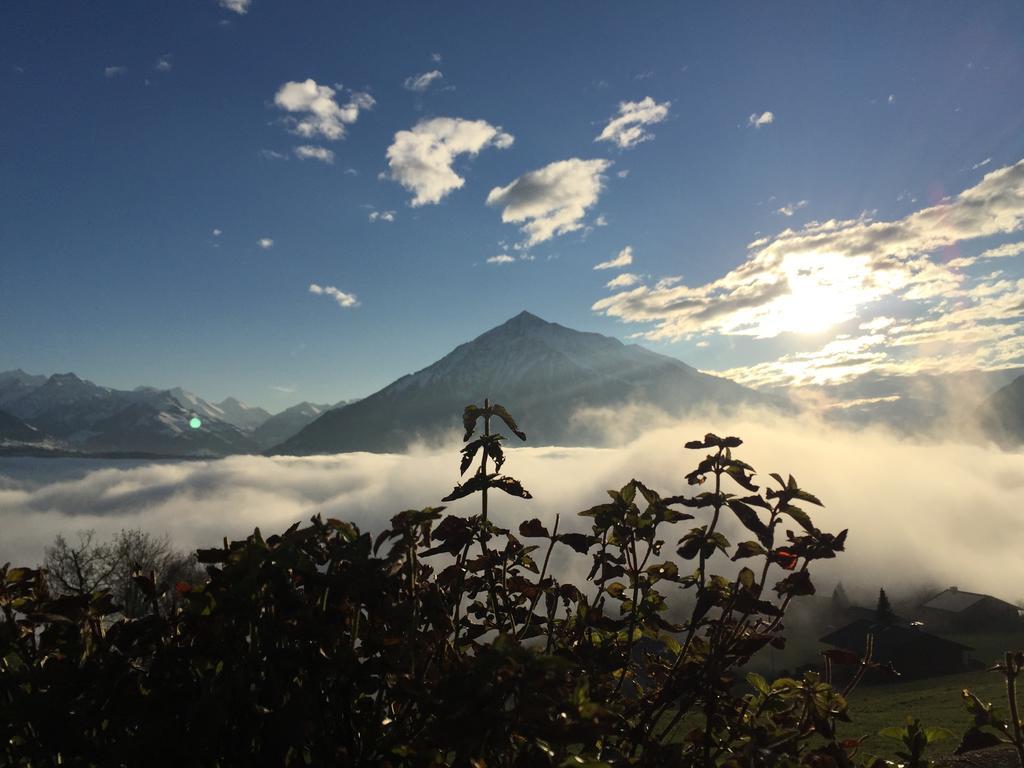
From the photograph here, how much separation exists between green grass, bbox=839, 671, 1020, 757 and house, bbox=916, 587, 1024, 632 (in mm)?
36798

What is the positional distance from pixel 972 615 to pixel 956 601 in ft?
21.0

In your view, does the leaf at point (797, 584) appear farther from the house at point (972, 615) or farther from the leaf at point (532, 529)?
the house at point (972, 615)

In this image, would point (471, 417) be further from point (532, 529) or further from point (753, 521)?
point (753, 521)

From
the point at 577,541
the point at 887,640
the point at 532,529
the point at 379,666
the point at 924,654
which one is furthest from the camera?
the point at 887,640

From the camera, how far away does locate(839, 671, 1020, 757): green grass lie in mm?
36844

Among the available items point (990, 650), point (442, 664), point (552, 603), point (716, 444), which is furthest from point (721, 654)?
point (990, 650)

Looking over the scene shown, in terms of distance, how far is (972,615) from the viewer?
10000 centimetres

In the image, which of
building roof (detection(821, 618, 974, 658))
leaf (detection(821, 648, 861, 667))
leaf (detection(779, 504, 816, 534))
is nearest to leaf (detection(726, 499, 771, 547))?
leaf (detection(779, 504, 816, 534))

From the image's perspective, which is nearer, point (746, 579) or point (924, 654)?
point (746, 579)

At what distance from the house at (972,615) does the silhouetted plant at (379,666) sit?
412 ft

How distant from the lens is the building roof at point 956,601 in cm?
10212

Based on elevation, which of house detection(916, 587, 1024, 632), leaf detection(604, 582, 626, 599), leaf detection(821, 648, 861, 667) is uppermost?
leaf detection(604, 582, 626, 599)

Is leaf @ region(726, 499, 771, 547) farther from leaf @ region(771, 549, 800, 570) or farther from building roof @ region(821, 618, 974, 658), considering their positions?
building roof @ region(821, 618, 974, 658)

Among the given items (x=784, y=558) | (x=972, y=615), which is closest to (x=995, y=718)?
(x=784, y=558)
